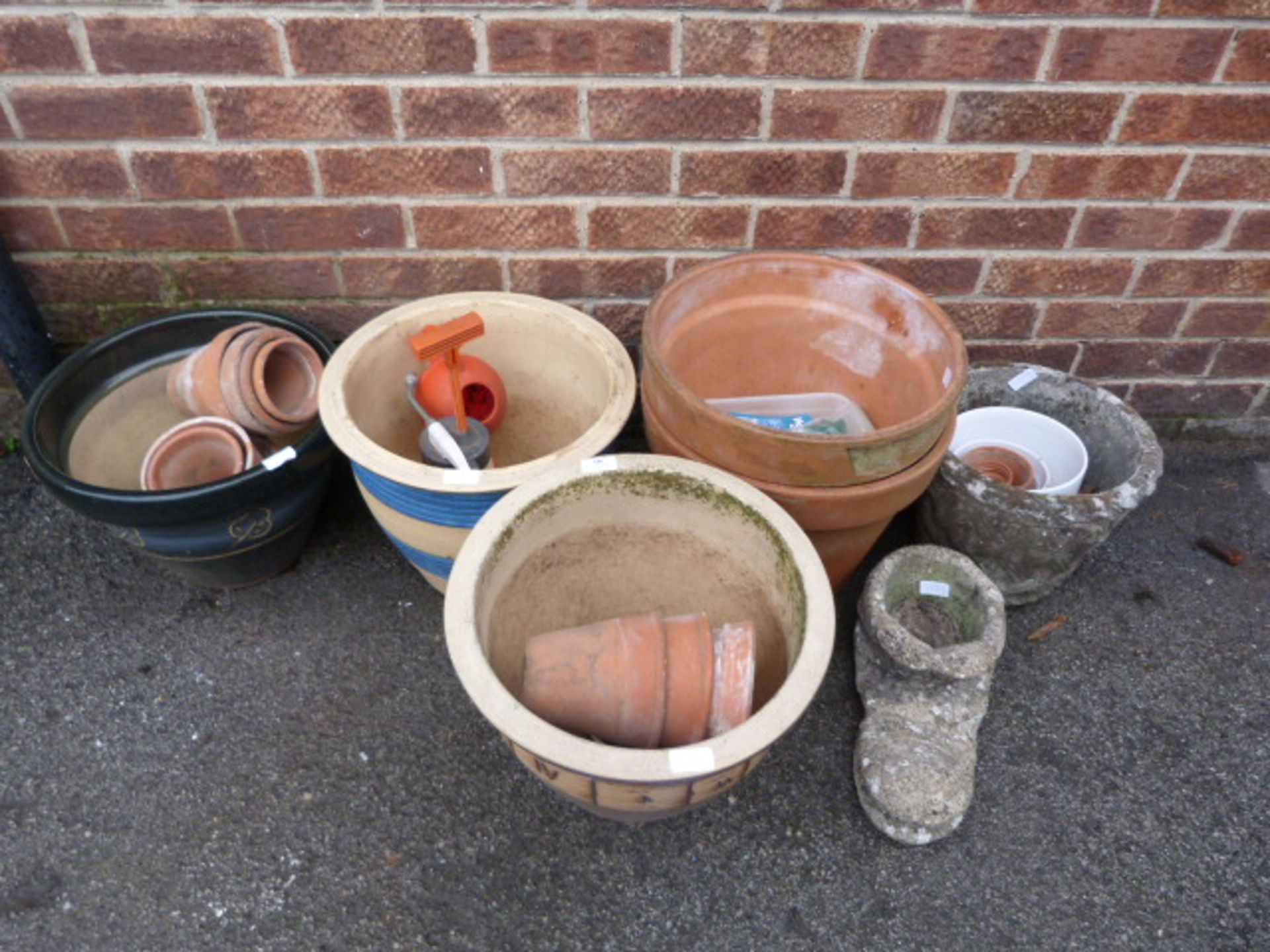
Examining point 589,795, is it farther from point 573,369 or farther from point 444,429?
point 573,369

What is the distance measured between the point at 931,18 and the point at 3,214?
1956 millimetres

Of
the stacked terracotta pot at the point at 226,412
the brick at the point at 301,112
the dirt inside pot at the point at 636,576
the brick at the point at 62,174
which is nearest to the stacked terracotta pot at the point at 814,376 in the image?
the dirt inside pot at the point at 636,576

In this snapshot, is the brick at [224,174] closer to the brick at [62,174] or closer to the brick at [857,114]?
A: the brick at [62,174]

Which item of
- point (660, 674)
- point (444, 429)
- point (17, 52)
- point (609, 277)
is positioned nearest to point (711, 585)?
point (660, 674)

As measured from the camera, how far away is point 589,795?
1.39m

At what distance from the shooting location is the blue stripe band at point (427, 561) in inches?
72.1

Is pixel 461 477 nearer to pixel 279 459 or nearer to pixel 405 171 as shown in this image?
pixel 279 459

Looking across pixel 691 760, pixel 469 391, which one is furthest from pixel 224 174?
pixel 691 760

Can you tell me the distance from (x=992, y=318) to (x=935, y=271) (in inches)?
8.7

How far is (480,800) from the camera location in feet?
5.75

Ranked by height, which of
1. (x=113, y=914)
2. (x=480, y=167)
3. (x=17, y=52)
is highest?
(x=17, y=52)

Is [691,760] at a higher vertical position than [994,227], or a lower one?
lower

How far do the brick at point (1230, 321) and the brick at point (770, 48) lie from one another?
44.7 inches

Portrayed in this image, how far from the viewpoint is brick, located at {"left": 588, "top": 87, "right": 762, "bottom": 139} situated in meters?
1.81
